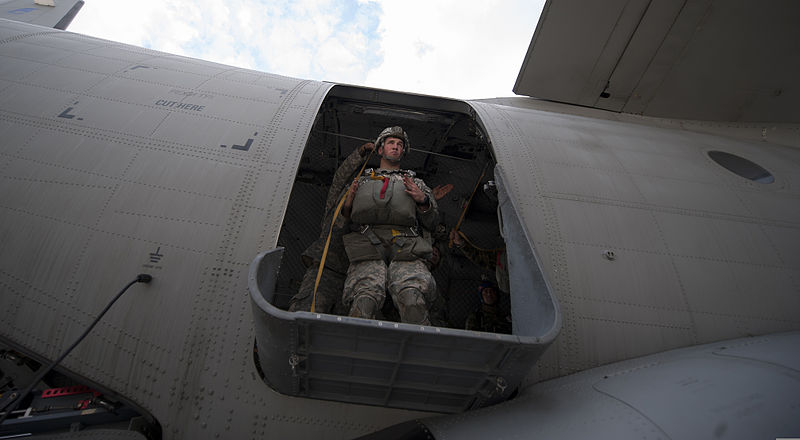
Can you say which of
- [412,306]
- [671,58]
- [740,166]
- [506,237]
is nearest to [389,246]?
[412,306]

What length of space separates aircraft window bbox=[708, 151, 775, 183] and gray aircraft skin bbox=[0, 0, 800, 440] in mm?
29

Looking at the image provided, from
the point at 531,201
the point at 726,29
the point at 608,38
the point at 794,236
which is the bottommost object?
the point at 531,201

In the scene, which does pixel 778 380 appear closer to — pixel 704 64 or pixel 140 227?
pixel 140 227

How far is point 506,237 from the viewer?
2.76 metres

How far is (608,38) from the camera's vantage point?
462cm

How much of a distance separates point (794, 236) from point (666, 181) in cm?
114

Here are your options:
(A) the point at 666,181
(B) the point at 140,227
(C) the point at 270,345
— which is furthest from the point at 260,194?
(A) the point at 666,181

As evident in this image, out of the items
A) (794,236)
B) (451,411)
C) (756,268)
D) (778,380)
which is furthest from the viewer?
(794,236)

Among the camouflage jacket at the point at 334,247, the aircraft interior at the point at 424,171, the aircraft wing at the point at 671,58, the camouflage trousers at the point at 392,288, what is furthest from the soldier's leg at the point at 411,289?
the aircraft wing at the point at 671,58

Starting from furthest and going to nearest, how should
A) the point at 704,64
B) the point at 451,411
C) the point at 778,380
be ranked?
the point at 704,64
the point at 451,411
the point at 778,380

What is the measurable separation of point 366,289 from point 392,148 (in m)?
1.68

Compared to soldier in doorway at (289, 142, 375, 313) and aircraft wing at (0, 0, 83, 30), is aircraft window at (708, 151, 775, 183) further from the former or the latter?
aircraft wing at (0, 0, 83, 30)

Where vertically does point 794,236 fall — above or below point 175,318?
above

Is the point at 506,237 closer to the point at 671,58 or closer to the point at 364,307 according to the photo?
the point at 364,307
